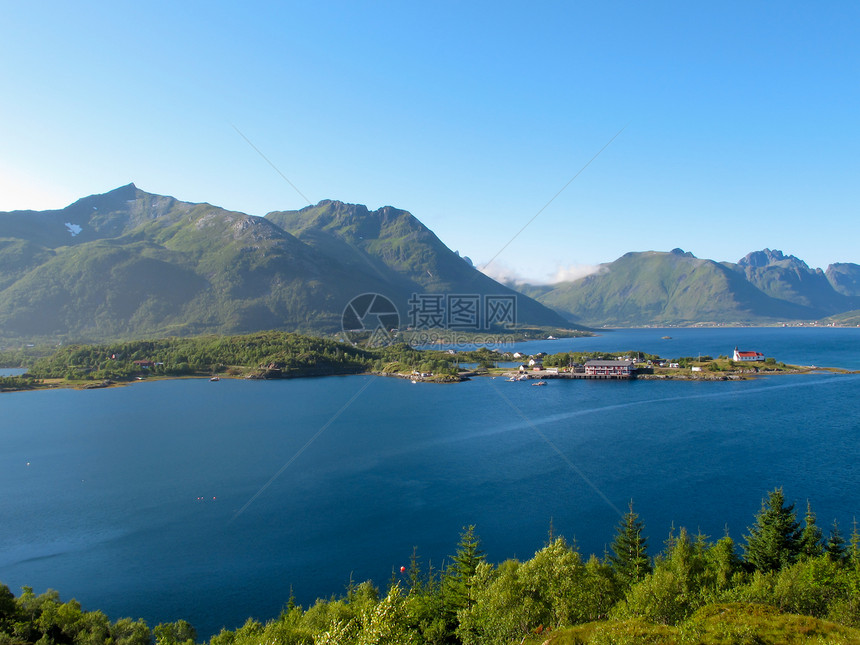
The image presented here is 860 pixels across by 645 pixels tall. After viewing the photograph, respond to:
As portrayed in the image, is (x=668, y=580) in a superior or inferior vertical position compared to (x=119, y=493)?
superior

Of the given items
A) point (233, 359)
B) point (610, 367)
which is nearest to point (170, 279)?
point (233, 359)

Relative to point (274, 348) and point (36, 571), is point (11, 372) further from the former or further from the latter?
point (36, 571)

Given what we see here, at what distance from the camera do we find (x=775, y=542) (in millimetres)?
16641

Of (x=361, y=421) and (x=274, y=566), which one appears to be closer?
(x=274, y=566)

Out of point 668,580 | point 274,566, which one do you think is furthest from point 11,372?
point 668,580

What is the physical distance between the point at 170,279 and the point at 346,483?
117 metres

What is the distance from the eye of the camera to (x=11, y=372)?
3103 inches

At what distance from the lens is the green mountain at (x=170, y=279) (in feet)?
373

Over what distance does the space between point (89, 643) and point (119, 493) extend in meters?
15.0

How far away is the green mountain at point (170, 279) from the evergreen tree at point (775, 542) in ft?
356

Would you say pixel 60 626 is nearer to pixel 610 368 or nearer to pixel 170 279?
pixel 610 368

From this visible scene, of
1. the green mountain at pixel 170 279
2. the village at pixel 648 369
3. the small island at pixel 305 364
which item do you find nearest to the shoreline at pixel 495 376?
the village at pixel 648 369

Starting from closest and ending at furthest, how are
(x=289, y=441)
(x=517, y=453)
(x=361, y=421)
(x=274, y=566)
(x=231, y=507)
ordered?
(x=274, y=566) < (x=231, y=507) < (x=517, y=453) < (x=289, y=441) < (x=361, y=421)

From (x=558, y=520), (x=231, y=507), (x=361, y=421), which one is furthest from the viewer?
(x=361, y=421)
